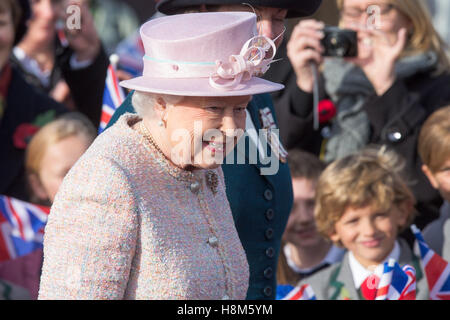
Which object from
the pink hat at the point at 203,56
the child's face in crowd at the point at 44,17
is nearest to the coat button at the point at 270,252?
the pink hat at the point at 203,56

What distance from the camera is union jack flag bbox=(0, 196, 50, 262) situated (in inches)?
150

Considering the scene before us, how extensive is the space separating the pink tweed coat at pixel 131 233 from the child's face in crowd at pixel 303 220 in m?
1.94

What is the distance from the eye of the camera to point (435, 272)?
11.0 feet

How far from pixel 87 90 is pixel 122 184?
8.89ft

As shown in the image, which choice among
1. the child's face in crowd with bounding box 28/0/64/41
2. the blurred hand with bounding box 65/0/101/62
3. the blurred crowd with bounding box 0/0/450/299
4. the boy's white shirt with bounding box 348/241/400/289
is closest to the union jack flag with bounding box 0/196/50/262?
the blurred crowd with bounding box 0/0/450/299

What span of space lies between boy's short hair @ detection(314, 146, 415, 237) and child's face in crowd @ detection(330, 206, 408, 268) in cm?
3

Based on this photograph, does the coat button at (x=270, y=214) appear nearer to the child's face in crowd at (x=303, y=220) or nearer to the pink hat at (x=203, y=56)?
the pink hat at (x=203, y=56)

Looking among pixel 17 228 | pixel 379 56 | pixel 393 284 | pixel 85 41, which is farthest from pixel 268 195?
pixel 85 41

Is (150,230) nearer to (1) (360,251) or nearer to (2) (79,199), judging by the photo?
(2) (79,199)

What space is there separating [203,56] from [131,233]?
46 centimetres

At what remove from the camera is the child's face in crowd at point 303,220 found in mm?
3984

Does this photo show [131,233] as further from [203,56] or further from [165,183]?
[203,56]

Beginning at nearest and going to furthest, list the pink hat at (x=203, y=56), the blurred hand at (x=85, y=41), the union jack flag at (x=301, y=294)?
the pink hat at (x=203, y=56) → the union jack flag at (x=301, y=294) → the blurred hand at (x=85, y=41)
